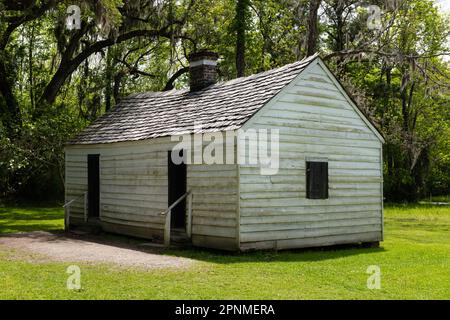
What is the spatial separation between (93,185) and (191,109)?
17.1ft

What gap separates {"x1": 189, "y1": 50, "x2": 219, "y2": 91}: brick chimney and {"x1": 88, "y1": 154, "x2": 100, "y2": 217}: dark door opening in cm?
412

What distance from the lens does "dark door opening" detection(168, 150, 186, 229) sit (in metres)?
14.9

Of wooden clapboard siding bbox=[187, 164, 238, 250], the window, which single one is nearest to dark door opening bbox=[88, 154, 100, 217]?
wooden clapboard siding bbox=[187, 164, 238, 250]

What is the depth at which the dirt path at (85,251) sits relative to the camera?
38.1ft

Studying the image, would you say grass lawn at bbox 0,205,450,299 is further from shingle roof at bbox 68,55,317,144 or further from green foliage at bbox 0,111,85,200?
green foliage at bbox 0,111,85,200

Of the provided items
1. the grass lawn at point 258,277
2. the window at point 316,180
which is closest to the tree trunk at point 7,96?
the grass lawn at point 258,277

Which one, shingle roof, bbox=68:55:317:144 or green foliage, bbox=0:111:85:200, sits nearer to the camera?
shingle roof, bbox=68:55:317:144

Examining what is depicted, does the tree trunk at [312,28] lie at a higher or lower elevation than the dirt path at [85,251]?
higher

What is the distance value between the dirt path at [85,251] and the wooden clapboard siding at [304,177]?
79.7 inches

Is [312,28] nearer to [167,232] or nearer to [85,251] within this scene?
[167,232]

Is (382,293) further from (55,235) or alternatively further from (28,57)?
(28,57)

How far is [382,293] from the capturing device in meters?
8.64

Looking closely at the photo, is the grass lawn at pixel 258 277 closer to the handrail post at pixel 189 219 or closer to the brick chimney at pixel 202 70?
the handrail post at pixel 189 219

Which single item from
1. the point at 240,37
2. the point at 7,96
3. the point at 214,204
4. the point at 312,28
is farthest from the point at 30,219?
the point at 312,28
